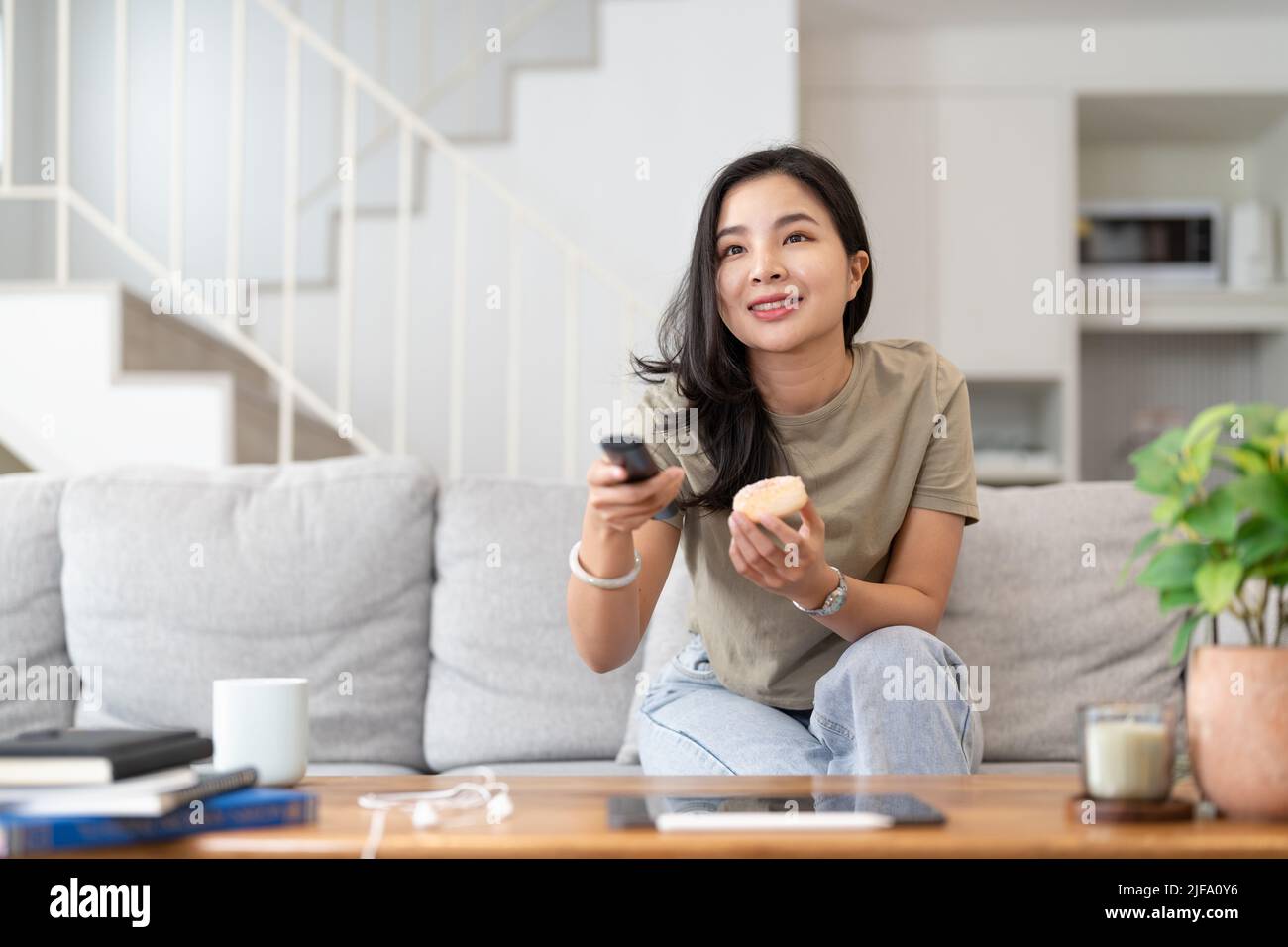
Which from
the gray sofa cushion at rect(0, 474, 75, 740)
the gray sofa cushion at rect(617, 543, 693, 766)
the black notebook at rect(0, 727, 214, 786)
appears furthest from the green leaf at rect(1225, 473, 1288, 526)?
the gray sofa cushion at rect(0, 474, 75, 740)

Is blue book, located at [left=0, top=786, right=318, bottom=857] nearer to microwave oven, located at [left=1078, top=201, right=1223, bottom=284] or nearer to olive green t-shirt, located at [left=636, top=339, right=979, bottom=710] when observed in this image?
olive green t-shirt, located at [left=636, top=339, right=979, bottom=710]

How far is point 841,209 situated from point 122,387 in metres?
2.06

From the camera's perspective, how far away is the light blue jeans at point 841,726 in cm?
125

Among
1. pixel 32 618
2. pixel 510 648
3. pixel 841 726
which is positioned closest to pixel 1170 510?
pixel 841 726

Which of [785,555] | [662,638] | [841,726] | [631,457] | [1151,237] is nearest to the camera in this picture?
[631,457]

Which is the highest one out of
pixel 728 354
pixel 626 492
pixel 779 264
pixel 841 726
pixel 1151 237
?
pixel 1151 237

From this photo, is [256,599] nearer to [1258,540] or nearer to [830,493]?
[830,493]

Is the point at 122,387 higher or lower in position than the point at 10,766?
higher

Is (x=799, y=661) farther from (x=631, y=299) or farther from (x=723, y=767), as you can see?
(x=631, y=299)

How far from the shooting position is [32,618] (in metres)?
1.93

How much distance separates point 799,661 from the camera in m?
1.53

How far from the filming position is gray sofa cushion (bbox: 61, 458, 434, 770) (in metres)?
1.89

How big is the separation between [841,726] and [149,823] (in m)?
0.76
